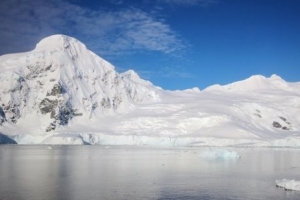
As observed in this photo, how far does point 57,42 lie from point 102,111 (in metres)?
38.7

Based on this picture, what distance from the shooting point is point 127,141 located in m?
140

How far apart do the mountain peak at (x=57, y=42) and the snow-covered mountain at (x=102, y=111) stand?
1.58ft

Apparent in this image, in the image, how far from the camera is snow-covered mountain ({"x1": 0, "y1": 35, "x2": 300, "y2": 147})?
140000 mm

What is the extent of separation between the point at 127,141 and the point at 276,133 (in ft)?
203

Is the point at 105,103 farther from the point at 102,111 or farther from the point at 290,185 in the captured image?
the point at 290,185

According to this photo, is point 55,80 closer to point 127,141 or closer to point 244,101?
point 127,141

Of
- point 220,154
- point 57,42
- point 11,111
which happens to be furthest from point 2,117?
point 220,154

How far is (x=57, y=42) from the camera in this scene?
185625 millimetres

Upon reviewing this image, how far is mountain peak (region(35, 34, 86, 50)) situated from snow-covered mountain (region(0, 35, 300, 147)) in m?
0.48

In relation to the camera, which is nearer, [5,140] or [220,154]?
[220,154]

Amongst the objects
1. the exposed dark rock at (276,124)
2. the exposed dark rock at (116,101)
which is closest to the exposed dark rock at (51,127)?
the exposed dark rock at (116,101)

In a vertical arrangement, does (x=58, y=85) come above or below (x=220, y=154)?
above

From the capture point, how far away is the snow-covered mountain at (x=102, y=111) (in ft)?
459

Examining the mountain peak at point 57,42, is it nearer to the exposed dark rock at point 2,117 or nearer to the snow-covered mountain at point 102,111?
the snow-covered mountain at point 102,111
